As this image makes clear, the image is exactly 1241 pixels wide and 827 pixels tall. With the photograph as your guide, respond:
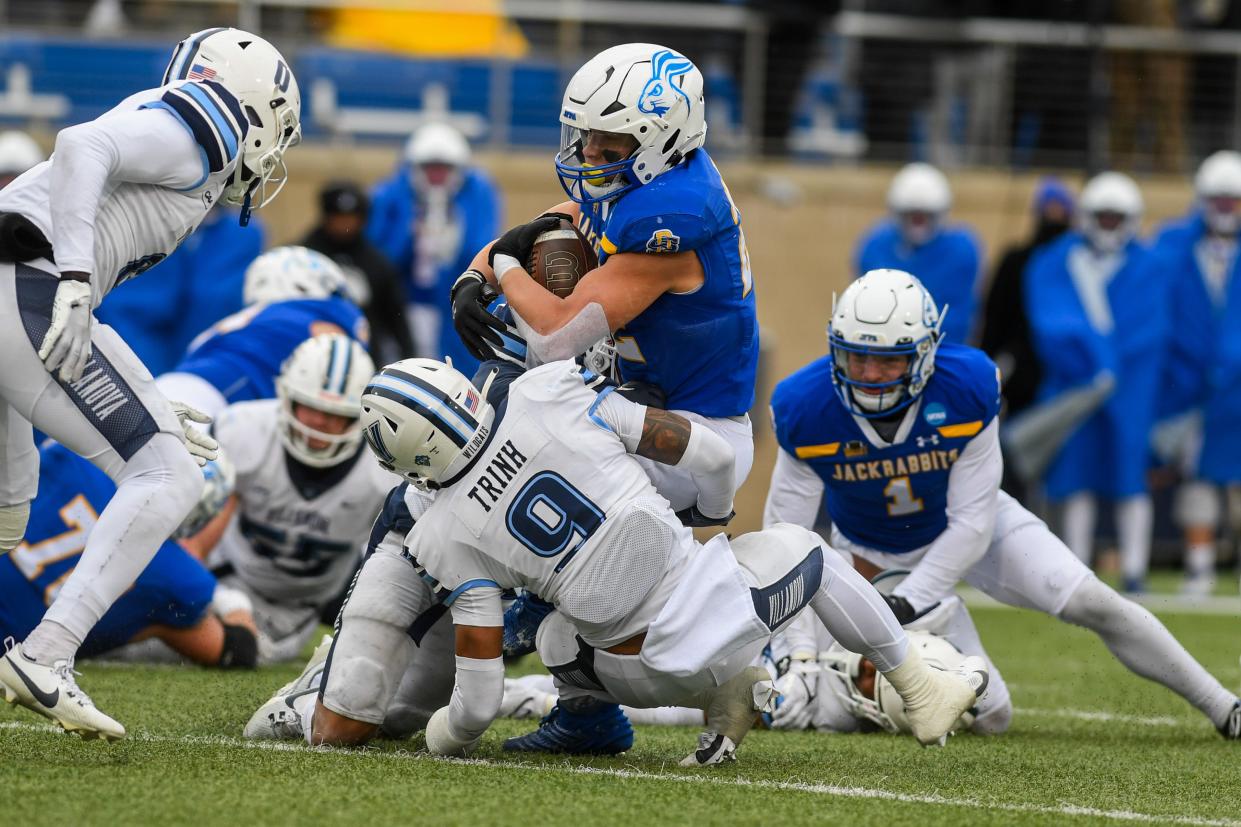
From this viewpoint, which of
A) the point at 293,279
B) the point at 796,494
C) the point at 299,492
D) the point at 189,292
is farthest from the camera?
the point at 189,292

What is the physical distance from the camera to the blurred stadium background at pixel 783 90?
1198 centimetres

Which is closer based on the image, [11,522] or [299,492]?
[11,522]

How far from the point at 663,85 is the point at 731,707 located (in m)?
1.67

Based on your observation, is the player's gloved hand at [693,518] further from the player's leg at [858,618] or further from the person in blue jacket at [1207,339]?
the person in blue jacket at [1207,339]

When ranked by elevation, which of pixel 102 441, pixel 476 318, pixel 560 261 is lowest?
pixel 102 441

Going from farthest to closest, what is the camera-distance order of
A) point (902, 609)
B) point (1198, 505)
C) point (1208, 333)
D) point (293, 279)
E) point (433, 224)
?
point (1208, 333) < point (1198, 505) < point (433, 224) < point (293, 279) < point (902, 609)

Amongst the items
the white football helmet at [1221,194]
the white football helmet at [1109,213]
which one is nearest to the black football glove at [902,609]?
the white football helmet at [1109,213]

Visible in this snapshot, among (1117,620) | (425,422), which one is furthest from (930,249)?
(425,422)

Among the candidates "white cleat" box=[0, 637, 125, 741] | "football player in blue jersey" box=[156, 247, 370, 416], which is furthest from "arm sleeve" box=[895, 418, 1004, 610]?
"football player in blue jersey" box=[156, 247, 370, 416]

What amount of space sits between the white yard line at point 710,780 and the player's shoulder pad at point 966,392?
5.59 ft

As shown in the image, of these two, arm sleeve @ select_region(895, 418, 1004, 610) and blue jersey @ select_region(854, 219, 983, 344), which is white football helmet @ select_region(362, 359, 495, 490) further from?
blue jersey @ select_region(854, 219, 983, 344)

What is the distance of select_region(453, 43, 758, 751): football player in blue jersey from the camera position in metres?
4.99

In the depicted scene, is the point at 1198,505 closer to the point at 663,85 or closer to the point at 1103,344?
the point at 1103,344

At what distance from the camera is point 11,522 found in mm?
4914
